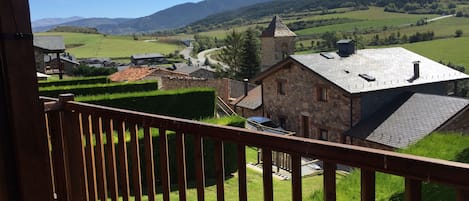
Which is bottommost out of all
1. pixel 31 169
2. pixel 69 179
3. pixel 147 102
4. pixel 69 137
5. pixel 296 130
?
pixel 296 130

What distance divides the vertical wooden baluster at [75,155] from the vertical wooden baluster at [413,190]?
223 centimetres

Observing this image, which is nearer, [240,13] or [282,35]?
[282,35]

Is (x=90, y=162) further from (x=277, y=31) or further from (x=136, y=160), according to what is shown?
(x=277, y=31)

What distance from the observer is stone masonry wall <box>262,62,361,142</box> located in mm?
21266

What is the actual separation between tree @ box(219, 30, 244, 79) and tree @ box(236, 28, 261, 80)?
242 centimetres

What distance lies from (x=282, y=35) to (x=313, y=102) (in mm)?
17777

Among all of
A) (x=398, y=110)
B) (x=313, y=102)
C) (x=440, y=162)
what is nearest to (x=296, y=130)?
(x=313, y=102)

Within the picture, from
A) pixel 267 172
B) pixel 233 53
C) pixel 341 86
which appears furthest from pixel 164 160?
pixel 233 53

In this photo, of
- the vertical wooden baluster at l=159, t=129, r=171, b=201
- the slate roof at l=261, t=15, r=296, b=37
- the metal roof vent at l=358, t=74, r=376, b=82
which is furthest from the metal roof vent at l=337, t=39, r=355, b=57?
the vertical wooden baluster at l=159, t=129, r=171, b=201

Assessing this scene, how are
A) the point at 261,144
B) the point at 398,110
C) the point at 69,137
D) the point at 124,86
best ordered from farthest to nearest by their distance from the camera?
the point at 398,110 → the point at 124,86 → the point at 69,137 → the point at 261,144

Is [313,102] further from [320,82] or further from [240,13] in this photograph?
[240,13]

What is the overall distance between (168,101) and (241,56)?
34.6 m

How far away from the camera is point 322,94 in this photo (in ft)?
73.3

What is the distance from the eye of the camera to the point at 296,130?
24.3 meters
